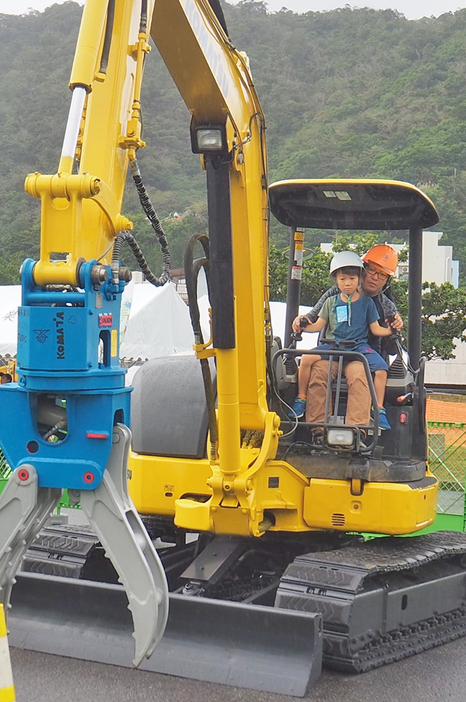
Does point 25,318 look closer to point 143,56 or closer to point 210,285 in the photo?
point 143,56

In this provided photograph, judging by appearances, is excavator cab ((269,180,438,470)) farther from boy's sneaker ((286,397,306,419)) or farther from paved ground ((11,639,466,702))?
paved ground ((11,639,466,702))

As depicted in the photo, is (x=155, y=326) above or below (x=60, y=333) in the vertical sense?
below

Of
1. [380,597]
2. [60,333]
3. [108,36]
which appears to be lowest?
[380,597]

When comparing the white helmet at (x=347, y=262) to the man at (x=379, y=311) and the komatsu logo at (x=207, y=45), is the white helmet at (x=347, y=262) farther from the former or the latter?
the komatsu logo at (x=207, y=45)

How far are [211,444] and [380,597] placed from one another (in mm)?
1475

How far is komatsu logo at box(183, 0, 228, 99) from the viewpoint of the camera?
5328 mm

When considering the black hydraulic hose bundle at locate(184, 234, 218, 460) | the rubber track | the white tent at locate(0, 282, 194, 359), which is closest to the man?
the black hydraulic hose bundle at locate(184, 234, 218, 460)

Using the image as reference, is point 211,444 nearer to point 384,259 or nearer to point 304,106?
point 384,259

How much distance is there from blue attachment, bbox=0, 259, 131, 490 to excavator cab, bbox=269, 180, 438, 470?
103 inches

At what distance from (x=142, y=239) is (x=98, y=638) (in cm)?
Answer: 4523

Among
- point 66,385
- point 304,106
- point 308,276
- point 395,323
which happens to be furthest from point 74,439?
point 304,106

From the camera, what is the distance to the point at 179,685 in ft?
17.8

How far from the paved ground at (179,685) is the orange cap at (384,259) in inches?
108

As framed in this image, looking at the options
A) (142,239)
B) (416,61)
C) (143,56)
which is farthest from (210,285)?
(416,61)
